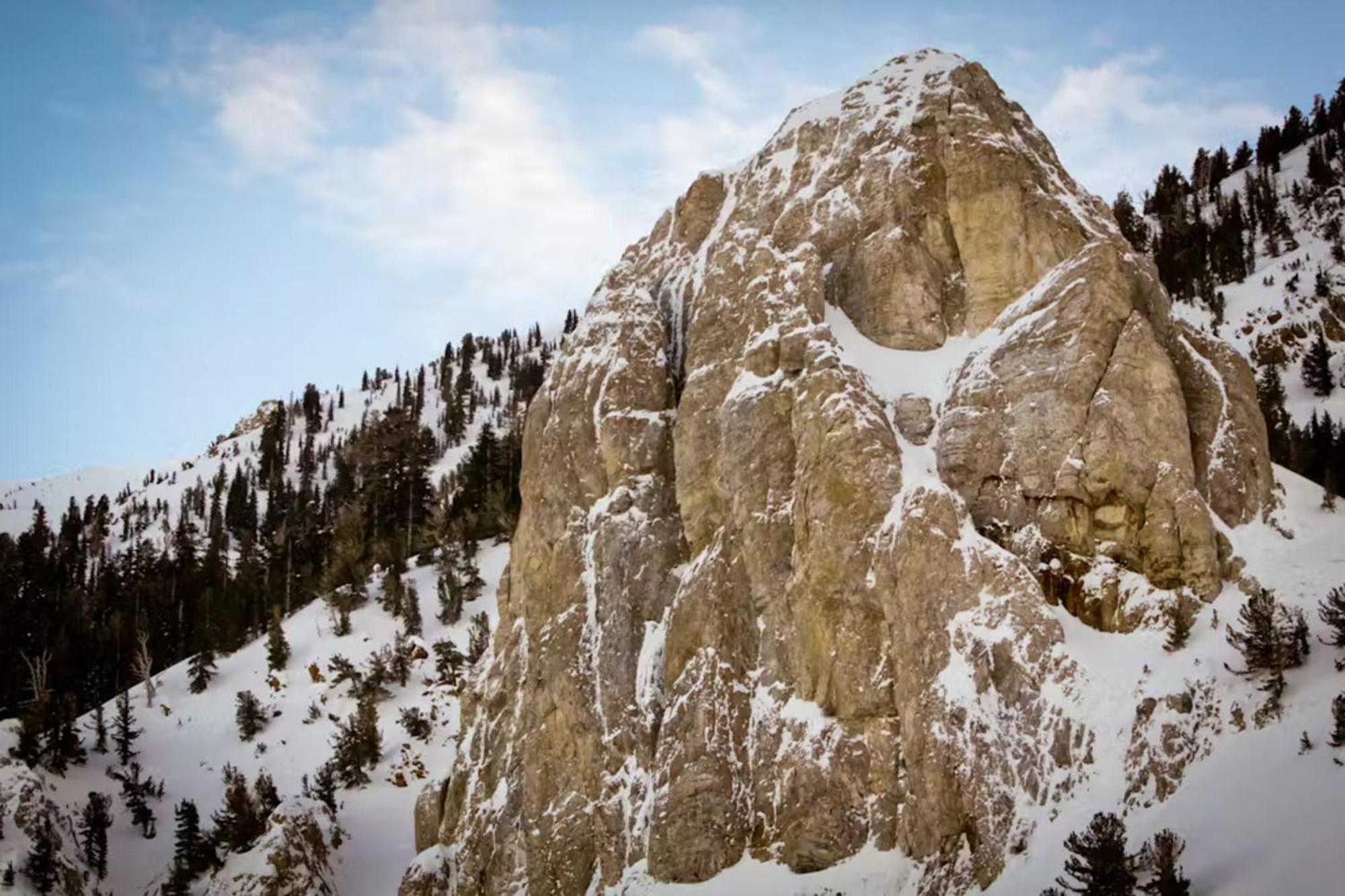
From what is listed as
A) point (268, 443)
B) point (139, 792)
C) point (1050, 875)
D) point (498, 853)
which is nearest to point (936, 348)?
point (1050, 875)

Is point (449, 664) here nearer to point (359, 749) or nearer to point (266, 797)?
point (359, 749)

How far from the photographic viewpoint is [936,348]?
29.3 m

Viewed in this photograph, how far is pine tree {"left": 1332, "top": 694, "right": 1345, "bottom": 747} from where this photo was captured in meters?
15.9

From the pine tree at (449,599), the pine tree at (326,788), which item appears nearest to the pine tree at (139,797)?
the pine tree at (326,788)

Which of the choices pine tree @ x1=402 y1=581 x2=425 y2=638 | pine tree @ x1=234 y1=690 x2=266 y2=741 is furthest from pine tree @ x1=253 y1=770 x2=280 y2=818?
pine tree @ x1=402 y1=581 x2=425 y2=638

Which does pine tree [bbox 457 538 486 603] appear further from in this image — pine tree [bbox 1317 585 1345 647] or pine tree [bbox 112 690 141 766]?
pine tree [bbox 1317 585 1345 647]

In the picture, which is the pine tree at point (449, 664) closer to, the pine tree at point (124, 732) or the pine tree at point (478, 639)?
the pine tree at point (478, 639)

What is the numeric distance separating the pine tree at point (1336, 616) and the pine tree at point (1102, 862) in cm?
564

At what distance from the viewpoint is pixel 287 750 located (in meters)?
51.7

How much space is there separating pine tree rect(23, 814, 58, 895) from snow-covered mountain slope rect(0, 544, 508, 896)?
380mm

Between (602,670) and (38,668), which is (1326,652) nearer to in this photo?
(602,670)

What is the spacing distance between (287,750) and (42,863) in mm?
13566

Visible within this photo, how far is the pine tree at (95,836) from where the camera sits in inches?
1699

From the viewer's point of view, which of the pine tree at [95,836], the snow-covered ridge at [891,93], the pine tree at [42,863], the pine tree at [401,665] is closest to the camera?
the snow-covered ridge at [891,93]
